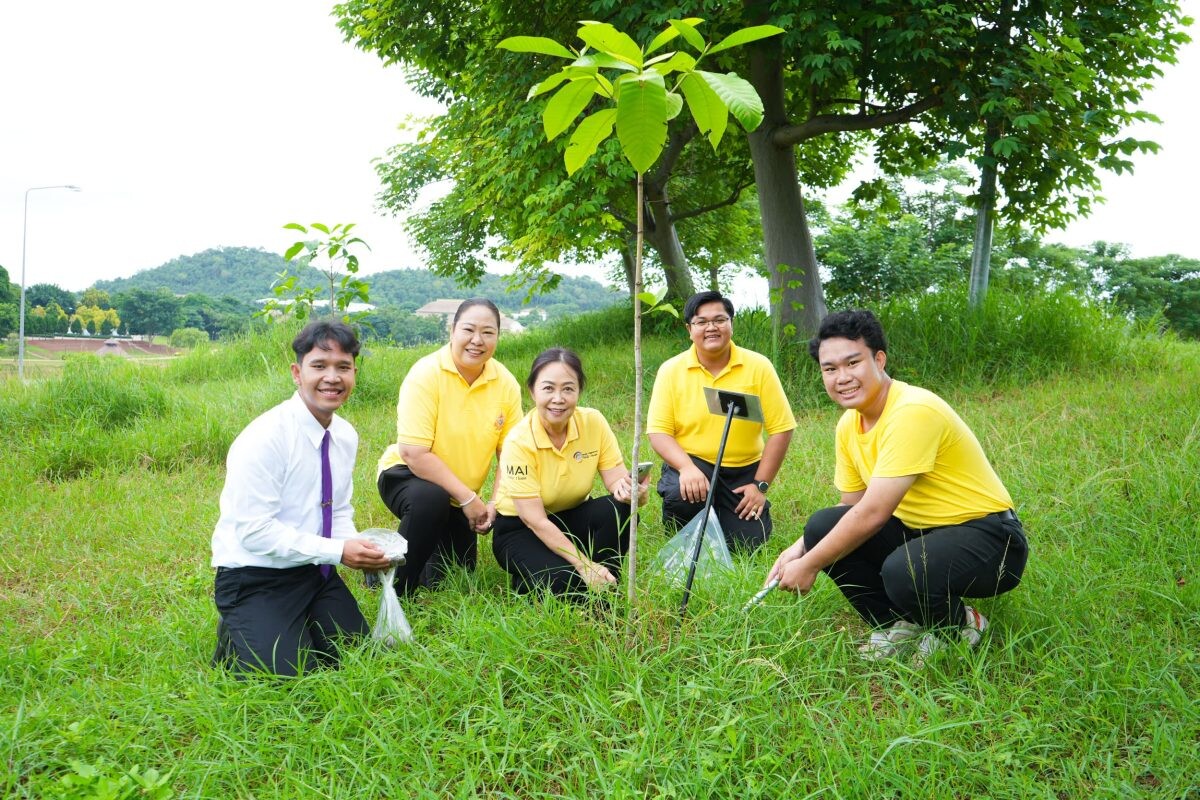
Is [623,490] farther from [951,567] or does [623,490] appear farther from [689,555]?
[951,567]

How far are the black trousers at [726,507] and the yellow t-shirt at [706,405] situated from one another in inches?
2.4

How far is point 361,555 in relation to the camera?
9.77 feet

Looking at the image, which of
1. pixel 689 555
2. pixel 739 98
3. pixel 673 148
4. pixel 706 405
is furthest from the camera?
pixel 673 148

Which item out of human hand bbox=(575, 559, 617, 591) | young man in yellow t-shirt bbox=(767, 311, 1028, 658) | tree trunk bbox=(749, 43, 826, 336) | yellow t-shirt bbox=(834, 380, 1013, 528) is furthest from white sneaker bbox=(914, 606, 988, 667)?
tree trunk bbox=(749, 43, 826, 336)

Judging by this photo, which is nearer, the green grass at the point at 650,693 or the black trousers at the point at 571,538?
the green grass at the point at 650,693

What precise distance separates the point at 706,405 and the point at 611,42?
2674mm

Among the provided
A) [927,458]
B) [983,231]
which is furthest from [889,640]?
[983,231]

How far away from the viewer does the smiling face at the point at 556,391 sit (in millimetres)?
3395

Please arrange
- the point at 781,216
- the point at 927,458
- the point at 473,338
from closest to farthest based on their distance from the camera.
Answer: the point at 927,458
the point at 473,338
the point at 781,216

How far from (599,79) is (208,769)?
201 centimetres

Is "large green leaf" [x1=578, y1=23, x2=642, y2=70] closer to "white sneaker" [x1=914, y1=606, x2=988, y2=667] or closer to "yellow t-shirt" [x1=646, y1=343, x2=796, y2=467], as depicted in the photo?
"white sneaker" [x1=914, y1=606, x2=988, y2=667]

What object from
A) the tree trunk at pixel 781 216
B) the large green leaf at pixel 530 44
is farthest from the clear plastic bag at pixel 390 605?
the tree trunk at pixel 781 216

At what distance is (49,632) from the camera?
11.2ft

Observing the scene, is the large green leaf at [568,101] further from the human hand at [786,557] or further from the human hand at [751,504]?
the human hand at [751,504]
